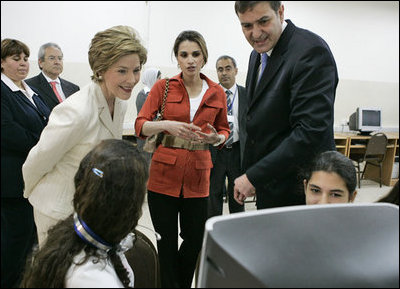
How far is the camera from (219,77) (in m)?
Result: 2.48

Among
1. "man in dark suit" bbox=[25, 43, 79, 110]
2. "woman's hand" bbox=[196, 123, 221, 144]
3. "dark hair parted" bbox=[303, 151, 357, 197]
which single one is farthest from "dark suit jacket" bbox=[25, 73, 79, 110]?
"dark hair parted" bbox=[303, 151, 357, 197]

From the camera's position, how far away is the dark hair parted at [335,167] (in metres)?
1.06

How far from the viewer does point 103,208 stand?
651mm

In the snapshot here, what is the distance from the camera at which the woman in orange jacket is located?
1.44 metres

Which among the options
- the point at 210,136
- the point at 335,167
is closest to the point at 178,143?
the point at 210,136

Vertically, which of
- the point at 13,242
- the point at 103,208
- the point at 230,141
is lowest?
the point at 230,141

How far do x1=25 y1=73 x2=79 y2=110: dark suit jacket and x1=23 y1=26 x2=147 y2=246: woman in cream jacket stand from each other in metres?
0.29

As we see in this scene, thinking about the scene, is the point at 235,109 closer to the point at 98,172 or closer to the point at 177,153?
the point at 177,153

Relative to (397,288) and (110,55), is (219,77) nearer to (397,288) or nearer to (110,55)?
(110,55)

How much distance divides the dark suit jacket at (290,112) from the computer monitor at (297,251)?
0.47 metres

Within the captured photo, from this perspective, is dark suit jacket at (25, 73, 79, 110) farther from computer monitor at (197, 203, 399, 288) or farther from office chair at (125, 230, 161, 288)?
computer monitor at (197, 203, 399, 288)

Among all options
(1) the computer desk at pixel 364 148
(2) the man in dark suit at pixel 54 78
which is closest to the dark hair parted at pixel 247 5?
(2) the man in dark suit at pixel 54 78

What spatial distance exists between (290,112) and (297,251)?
59 cm

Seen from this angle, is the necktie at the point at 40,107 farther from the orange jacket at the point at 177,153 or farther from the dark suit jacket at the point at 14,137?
the orange jacket at the point at 177,153
